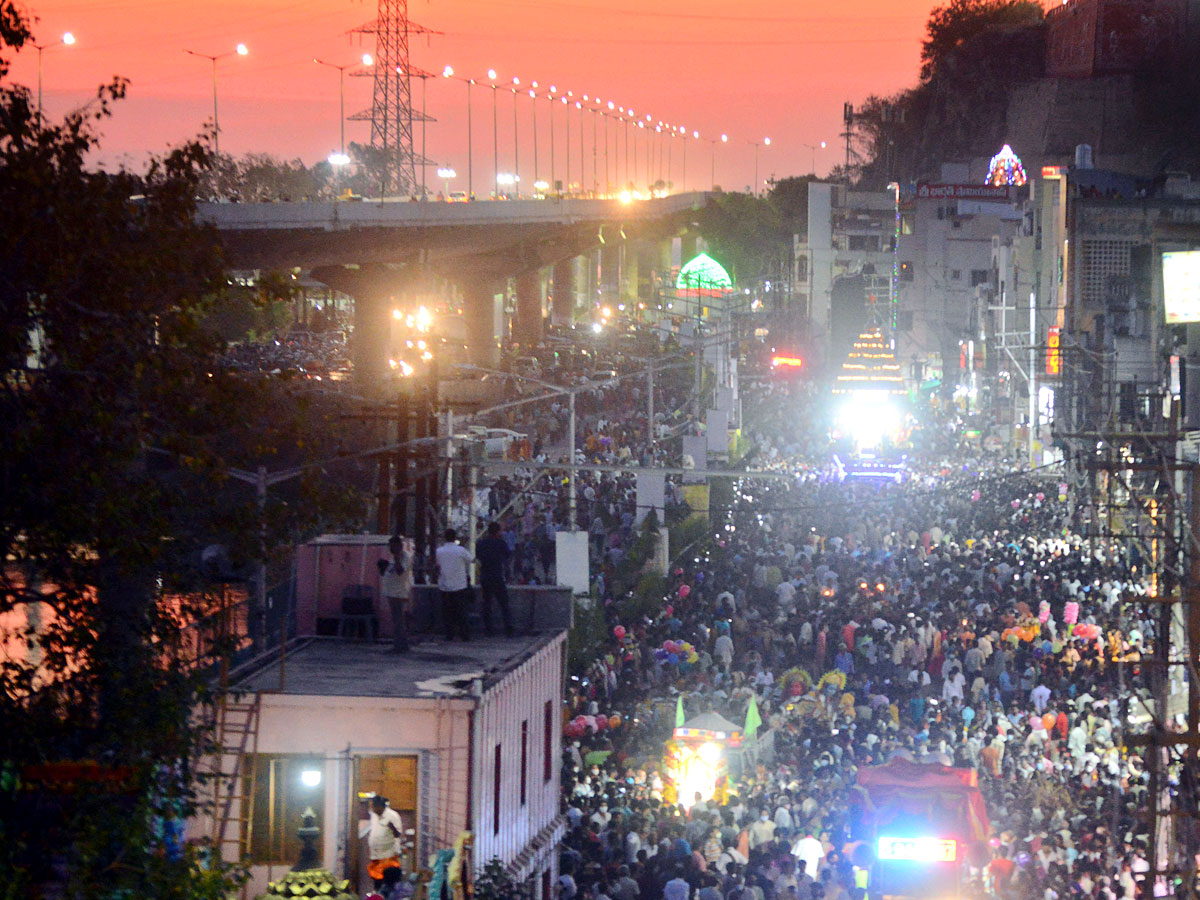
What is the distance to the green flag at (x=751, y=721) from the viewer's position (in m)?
19.4

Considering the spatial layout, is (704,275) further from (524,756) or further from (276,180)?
(524,756)

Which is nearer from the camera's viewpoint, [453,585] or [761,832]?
[453,585]

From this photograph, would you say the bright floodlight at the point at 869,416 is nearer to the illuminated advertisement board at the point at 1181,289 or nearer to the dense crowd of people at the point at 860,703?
the dense crowd of people at the point at 860,703

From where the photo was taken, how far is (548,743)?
1698cm

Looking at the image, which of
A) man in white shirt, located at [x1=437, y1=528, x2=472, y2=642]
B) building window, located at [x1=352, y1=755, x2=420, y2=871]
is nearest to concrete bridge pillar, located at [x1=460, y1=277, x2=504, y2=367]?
man in white shirt, located at [x1=437, y1=528, x2=472, y2=642]

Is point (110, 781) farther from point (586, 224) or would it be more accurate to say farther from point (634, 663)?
point (586, 224)

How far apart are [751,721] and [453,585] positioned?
4682 millimetres

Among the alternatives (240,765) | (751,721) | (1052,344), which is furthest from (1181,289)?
(240,765)

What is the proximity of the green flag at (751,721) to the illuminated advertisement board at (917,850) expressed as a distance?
11.3ft

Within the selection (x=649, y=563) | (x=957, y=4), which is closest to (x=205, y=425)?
(x=649, y=563)

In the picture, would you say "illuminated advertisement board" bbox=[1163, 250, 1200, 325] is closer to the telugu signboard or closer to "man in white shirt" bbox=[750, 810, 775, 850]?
"man in white shirt" bbox=[750, 810, 775, 850]

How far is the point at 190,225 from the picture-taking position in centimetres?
990

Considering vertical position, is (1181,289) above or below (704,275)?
below

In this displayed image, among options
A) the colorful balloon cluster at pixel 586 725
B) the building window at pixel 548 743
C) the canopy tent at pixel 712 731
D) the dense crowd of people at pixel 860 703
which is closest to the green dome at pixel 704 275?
the dense crowd of people at pixel 860 703
